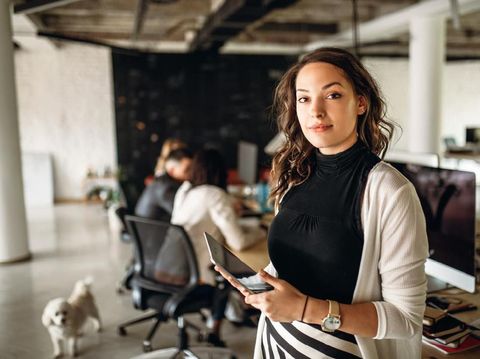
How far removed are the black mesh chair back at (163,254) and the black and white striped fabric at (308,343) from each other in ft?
4.70

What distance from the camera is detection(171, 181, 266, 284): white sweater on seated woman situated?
2.96 m

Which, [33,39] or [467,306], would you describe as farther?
[33,39]

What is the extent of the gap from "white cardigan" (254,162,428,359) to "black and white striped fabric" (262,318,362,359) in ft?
0.21

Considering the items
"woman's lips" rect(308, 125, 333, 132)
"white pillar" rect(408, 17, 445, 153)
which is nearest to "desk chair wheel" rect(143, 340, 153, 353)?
"woman's lips" rect(308, 125, 333, 132)

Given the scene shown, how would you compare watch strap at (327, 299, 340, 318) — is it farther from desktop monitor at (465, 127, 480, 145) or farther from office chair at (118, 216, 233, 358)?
Answer: desktop monitor at (465, 127, 480, 145)

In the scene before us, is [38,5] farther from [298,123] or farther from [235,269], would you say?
[235,269]

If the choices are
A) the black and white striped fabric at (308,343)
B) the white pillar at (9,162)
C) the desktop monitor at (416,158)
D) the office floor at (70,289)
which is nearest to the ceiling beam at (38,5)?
the white pillar at (9,162)

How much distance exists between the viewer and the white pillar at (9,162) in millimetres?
5293

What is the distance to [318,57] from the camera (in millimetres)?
1185

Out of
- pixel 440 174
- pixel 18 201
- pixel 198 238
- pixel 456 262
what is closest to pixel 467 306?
pixel 456 262

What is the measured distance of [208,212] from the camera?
3.03m

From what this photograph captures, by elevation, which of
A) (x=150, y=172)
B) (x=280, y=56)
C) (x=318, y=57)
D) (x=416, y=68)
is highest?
(x=280, y=56)

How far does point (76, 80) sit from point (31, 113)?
3.46ft

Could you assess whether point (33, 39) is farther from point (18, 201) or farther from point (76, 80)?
point (18, 201)
